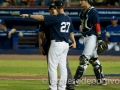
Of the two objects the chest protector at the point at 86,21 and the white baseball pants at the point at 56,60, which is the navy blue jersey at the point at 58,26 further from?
the chest protector at the point at 86,21

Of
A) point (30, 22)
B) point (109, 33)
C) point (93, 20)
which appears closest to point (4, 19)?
point (30, 22)

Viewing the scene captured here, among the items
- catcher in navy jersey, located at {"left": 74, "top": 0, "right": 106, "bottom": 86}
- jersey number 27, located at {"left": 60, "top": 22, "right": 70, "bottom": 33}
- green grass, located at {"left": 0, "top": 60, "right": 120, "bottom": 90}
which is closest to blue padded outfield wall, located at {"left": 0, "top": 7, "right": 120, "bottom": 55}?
green grass, located at {"left": 0, "top": 60, "right": 120, "bottom": 90}

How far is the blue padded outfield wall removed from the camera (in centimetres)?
1927

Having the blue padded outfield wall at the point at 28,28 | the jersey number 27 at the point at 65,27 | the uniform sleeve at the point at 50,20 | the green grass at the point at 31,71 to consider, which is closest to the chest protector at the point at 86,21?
the green grass at the point at 31,71

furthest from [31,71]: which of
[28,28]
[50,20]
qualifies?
[28,28]

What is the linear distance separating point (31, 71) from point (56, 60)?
477cm

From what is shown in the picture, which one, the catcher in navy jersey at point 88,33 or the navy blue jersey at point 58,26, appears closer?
the navy blue jersey at point 58,26

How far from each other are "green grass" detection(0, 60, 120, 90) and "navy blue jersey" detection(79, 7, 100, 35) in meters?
1.22

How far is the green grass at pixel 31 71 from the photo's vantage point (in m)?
10.5

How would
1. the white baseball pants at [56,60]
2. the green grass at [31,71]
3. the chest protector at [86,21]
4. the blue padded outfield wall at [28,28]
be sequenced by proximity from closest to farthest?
the white baseball pants at [56,60], the green grass at [31,71], the chest protector at [86,21], the blue padded outfield wall at [28,28]

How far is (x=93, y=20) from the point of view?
10.6m

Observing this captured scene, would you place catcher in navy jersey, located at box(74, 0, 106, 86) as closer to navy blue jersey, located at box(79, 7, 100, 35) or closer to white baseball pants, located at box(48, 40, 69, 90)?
navy blue jersey, located at box(79, 7, 100, 35)

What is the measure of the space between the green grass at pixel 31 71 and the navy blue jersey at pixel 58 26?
64.4 inches

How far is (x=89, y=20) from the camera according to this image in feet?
35.0
